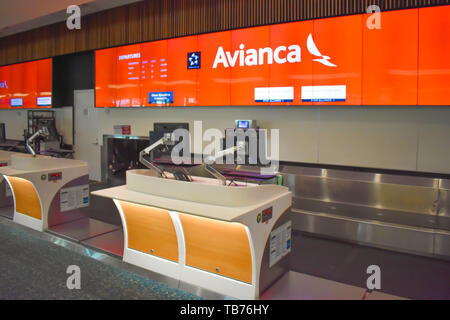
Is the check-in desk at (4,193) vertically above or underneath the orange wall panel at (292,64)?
underneath

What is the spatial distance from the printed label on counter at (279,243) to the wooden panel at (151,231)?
76 cm

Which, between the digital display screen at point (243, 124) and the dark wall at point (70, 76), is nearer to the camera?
the digital display screen at point (243, 124)

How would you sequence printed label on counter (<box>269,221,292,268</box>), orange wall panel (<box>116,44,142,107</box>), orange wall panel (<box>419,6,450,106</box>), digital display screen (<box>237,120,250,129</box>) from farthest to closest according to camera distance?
orange wall panel (<box>116,44,142,107</box>) < digital display screen (<box>237,120,250,129</box>) < orange wall panel (<box>419,6,450,106</box>) < printed label on counter (<box>269,221,292,268</box>)

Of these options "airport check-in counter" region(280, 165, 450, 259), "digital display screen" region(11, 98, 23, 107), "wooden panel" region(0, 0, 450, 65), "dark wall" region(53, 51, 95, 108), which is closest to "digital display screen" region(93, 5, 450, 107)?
"wooden panel" region(0, 0, 450, 65)

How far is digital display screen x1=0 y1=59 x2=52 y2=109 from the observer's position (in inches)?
314

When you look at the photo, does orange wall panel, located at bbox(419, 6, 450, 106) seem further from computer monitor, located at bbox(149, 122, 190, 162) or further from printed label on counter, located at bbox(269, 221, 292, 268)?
computer monitor, located at bbox(149, 122, 190, 162)

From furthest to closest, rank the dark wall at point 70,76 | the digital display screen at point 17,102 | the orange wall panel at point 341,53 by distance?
the digital display screen at point 17,102 → the dark wall at point 70,76 → the orange wall panel at point 341,53

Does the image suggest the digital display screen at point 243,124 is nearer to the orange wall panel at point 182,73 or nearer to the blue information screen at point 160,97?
the orange wall panel at point 182,73

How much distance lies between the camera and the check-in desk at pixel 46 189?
3.48m

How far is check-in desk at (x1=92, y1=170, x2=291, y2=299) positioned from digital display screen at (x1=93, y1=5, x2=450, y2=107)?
227 cm

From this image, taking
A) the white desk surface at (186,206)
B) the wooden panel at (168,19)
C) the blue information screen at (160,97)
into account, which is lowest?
the white desk surface at (186,206)
